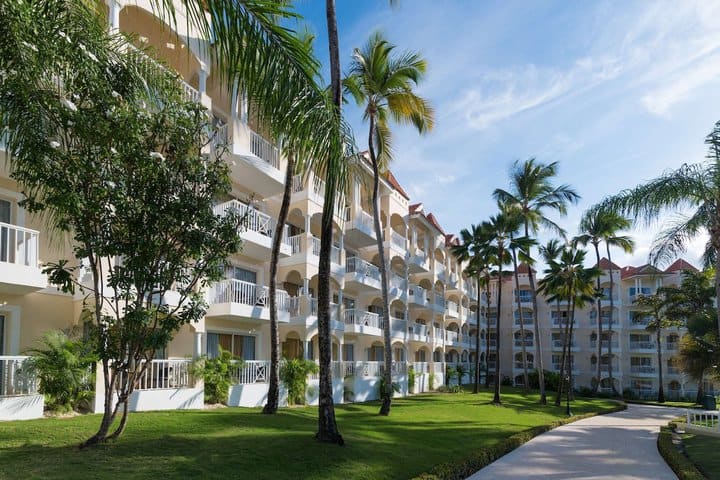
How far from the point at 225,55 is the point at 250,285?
1855 centimetres

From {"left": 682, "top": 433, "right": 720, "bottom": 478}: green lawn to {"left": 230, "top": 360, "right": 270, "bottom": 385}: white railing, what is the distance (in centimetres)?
1425

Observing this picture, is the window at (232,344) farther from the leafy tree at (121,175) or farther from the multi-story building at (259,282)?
the leafy tree at (121,175)

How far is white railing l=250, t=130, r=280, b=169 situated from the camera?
23.6 metres

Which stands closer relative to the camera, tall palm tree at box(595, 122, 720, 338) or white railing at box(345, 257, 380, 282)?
tall palm tree at box(595, 122, 720, 338)

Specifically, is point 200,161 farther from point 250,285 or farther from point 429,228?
point 429,228

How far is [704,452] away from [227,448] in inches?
564

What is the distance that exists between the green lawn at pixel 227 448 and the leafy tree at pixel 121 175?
A: 1.07 metres

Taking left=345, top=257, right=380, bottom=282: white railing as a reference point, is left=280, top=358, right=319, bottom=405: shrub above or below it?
below

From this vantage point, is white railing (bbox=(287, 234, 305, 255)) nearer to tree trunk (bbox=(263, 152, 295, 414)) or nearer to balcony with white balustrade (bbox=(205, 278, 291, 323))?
balcony with white balustrade (bbox=(205, 278, 291, 323))

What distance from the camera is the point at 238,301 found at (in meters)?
22.6

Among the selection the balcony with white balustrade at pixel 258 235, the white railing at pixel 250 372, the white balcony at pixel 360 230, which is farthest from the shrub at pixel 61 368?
the white balcony at pixel 360 230

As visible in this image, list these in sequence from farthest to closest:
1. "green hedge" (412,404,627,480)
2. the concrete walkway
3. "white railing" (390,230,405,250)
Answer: "white railing" (390,230,405,250)
the concrete walkway
"green hedge" (412,404,627,480)

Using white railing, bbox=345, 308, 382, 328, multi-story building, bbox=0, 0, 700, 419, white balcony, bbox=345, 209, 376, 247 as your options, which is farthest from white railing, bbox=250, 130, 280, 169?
white railing, bbox=345, 308, 382, 328

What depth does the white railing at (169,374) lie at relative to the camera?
734 inches
